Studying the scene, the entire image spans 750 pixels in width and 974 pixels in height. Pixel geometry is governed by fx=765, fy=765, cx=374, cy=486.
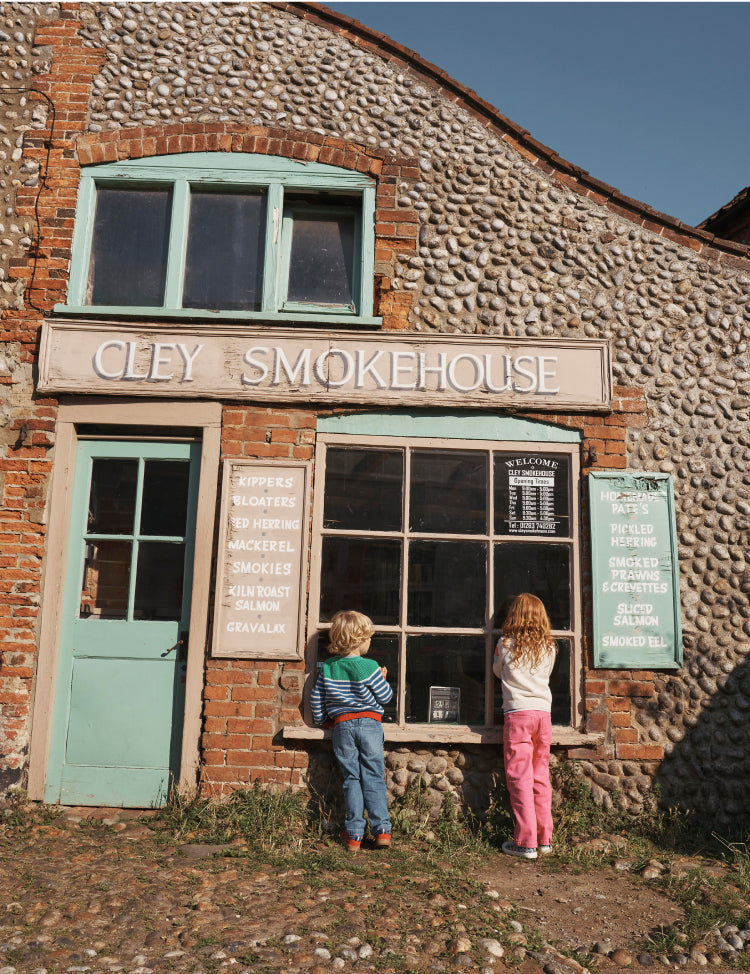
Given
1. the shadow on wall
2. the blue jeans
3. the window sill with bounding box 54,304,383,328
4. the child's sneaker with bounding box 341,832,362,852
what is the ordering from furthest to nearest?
the window sill with bounding box 54,304,383,328 → the shadow on wall → the blue jeans → the child's sneaker with bounding box 341,832,362,852

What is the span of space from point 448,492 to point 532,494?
619 mm

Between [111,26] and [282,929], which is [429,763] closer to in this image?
[282,929]

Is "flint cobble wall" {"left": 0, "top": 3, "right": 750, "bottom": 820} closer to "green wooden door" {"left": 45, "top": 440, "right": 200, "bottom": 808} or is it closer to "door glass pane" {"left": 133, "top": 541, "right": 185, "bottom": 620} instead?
"green wooden door" {"left": 45, "top": 440, "right": 200, "bottom": 808}

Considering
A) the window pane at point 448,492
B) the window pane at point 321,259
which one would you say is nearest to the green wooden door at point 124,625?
the window pane at point 321,259

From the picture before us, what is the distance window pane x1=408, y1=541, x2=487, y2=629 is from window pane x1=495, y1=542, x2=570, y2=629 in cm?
12

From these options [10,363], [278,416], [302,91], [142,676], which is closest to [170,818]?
[142,676]

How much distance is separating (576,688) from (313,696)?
6.11 feet

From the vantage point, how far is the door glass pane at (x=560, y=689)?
5.38 metres

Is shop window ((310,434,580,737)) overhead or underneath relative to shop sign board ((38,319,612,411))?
underneath

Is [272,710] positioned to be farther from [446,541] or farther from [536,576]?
[536,576]

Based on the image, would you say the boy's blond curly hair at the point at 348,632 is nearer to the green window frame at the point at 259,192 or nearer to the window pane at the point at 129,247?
the green window frame at the point at 259,192

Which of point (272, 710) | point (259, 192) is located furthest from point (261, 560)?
point (259, 192)

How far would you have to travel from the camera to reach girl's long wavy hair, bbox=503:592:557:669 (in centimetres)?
505

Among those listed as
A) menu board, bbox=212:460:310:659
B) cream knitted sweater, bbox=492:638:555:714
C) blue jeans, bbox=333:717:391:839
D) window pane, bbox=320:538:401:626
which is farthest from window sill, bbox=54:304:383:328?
blue jeans, bbox=333:717:391:839
